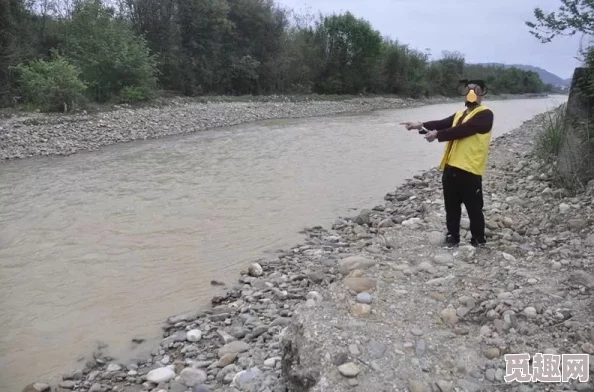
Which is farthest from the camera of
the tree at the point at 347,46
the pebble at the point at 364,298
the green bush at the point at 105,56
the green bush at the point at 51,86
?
the tree at the point at 347,46

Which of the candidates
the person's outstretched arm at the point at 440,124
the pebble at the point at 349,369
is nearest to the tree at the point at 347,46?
the person's outstretched arm at the point at 440,124

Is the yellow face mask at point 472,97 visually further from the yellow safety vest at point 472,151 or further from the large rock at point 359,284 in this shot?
the large rock at point 359,284

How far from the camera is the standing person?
4395 millimetres

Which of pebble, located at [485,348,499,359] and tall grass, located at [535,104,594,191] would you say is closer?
pebble, located at [485,348,499,359]

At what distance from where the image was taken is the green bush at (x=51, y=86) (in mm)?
17734

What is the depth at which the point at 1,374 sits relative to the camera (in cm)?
385

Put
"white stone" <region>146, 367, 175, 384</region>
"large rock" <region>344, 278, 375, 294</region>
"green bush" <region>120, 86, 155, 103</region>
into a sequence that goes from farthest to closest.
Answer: "green bush" <region>120, 86, 155, 103</region> → "large rock" <region>344, 278, 375, 294</region> → "white stone" <region>146, 367, 175, 384</region>

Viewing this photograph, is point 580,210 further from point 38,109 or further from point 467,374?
point 38,109

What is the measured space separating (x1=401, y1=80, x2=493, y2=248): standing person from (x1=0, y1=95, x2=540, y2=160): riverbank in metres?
12.1

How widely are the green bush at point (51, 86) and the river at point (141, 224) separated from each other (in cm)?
467

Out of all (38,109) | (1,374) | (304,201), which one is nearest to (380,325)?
→ (1,374)

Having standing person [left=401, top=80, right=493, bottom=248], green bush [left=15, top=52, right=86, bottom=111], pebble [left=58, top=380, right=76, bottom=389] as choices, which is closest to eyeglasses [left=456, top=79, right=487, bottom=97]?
standing person [left=401, top=80, right=493, bottom=248]

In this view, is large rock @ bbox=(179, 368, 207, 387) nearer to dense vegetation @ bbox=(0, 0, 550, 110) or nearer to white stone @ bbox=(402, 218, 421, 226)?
white stone @ bbox=(402, 218, 421, 226)

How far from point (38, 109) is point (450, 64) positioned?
56872 millimetres
